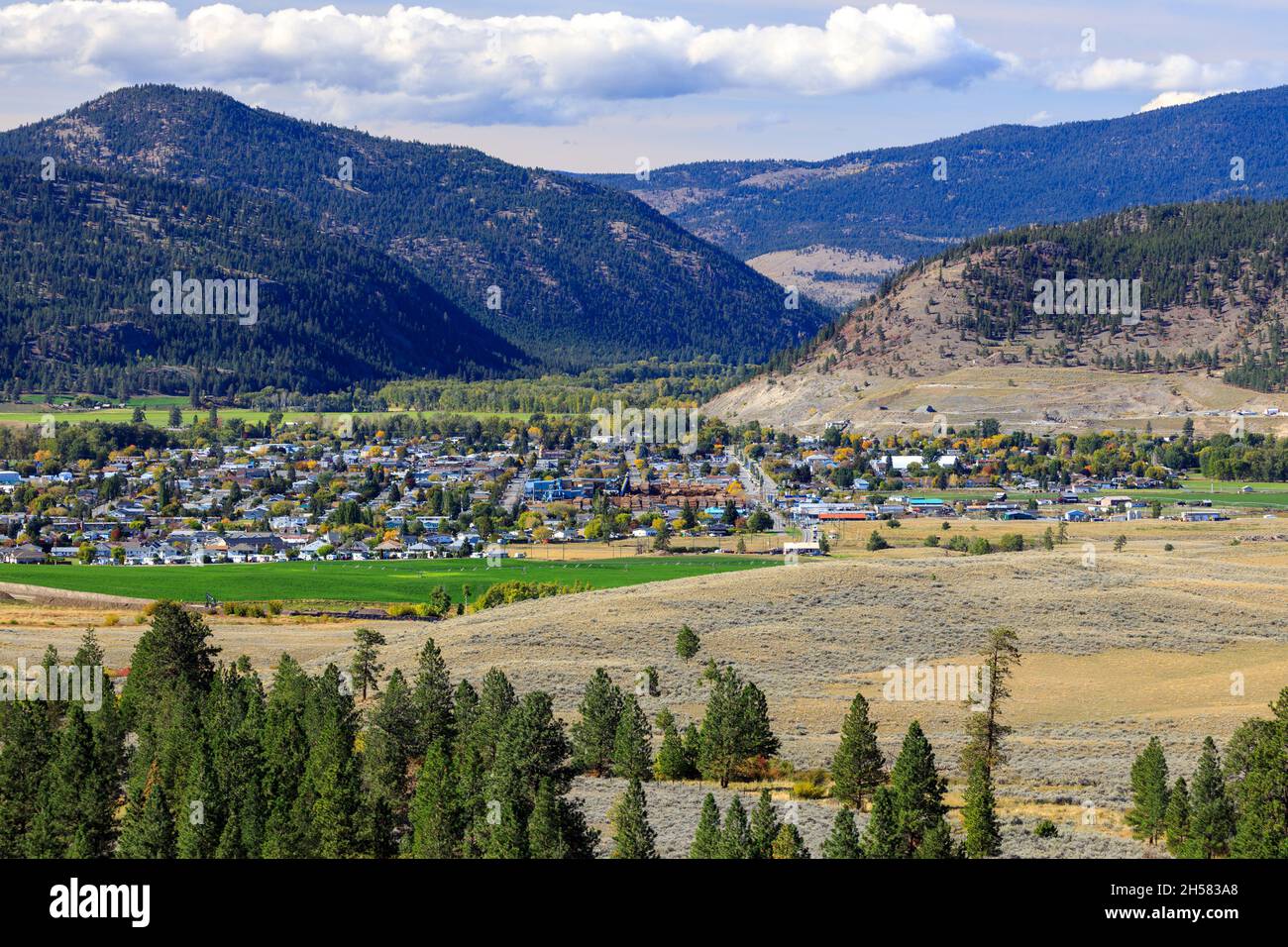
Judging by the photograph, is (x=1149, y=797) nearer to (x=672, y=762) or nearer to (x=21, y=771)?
(x=672, y=762)

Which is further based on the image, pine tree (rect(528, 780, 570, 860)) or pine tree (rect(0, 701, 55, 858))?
pine tree (rect(0, 701, 55, 858))

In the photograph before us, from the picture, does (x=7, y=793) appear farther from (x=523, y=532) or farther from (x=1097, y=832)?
(x=523, y=532)

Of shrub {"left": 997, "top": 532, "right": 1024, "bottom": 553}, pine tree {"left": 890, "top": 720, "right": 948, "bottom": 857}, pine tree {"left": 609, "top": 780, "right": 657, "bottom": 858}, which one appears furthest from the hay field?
shrub {"left": 997, "top": 532, "right": 1024, "bottom": 553}

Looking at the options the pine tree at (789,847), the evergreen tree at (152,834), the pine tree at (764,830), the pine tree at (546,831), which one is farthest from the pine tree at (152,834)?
the pine tree at (789,847)

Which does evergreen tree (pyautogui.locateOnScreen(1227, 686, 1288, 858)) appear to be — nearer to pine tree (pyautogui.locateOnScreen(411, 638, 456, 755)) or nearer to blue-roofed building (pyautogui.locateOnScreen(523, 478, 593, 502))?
pine tree (pyautogui.locateOnScreen(411, 638, 456, 755))

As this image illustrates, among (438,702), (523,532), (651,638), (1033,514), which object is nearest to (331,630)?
(651,638)
